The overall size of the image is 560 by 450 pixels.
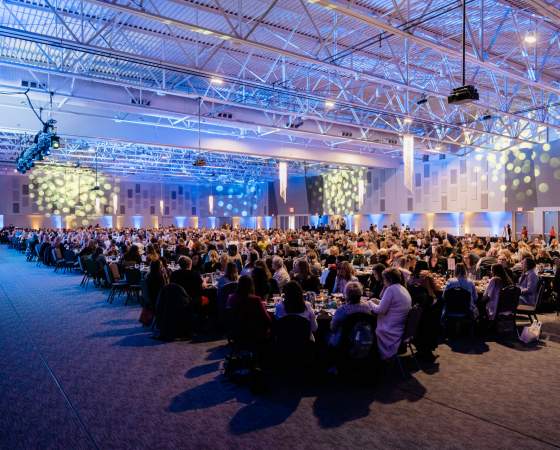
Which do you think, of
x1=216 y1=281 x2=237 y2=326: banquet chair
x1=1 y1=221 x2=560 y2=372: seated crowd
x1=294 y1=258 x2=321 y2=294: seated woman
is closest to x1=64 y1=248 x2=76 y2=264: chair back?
x1=1 y1=221 x2=560 y2=372: seated crowd

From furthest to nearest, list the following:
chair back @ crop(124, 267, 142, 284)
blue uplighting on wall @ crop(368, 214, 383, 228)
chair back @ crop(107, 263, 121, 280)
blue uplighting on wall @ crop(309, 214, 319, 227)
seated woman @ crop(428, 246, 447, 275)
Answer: blue uplighting on wall @ crop(309, 214, 319, 227)
blue uplighting on wall @ crop(368, 214, 383, 228)
chair back @ crop(107, 263, 121, 280)
seated woman @ crop(428, 246, 447, 275)
chair back @ crop(124, 267, 142, 284)

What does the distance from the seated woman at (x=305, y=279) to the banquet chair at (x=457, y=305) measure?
69.4 inches

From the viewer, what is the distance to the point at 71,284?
41.6 feet

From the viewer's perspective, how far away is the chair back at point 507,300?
260 inches

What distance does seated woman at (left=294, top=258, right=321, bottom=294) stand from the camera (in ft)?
22.4

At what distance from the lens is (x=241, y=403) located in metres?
4.46

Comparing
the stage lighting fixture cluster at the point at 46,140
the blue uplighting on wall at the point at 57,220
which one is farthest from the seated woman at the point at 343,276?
the blue uplighting on wall at the point at 57,220

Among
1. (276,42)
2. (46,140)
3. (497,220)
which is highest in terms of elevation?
(276,42)

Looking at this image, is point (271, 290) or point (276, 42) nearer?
point (271, 290)

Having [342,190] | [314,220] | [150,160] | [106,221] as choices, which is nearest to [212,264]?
[150,160]

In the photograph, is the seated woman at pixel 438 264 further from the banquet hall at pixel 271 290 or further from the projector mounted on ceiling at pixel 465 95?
the projector mounted on ceiling at pixel 465 95

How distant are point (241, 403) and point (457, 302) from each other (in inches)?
134

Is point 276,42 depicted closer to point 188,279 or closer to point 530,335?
point 188,279

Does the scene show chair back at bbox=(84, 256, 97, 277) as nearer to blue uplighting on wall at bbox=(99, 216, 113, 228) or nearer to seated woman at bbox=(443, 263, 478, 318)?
seated woman at bbox=(443, 263, 478, 318)
